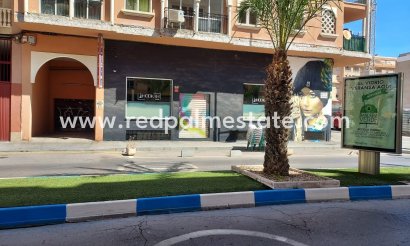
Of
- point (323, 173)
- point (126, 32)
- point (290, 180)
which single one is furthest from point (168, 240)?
point (126, 32)

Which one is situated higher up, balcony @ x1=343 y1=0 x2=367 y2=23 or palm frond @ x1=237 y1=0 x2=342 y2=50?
balcony @ x1=343 y1=0 x2=367 y2=23

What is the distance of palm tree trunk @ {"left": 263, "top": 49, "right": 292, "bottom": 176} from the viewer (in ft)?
27.0

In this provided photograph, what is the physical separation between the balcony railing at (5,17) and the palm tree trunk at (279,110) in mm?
13564

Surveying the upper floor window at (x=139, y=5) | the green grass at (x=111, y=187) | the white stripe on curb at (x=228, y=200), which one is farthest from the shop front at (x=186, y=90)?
the white stripe on curb at (x=228, y=200)

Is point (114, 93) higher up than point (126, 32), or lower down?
lower down

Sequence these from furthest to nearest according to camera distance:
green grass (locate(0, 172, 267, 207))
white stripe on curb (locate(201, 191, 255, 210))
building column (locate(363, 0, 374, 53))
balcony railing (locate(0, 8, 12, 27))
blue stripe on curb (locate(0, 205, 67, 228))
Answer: building column (locate(363, 0, 374, 53)) → balcony railing (locate(0, 8, 12, 27)) → white stripe on curb (locate(201, 191, 255, 210)) → green grass (locate(0, 172, 267, 207)) → blue stripe on curb (locate(0, 205, 67, 228))

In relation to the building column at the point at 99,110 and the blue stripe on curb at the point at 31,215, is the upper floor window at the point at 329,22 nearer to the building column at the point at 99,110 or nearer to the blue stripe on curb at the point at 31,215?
the building column at the point at 99,110

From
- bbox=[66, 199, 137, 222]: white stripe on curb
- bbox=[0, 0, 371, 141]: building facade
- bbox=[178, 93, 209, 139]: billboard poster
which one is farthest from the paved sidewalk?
bbox=[66, 199, 137, 222]: white stripe on curb

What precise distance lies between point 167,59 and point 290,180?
12755 mm

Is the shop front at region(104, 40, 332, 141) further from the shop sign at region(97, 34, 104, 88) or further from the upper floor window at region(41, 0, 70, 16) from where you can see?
the upper floor window at region(41, 0, 70, 16)

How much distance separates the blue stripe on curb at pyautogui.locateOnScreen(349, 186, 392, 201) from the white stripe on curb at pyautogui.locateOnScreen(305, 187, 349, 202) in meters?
0.15

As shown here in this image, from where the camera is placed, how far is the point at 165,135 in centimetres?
1970

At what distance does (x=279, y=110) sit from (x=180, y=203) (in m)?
3.08

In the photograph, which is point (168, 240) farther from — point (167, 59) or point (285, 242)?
point (167, 59)
